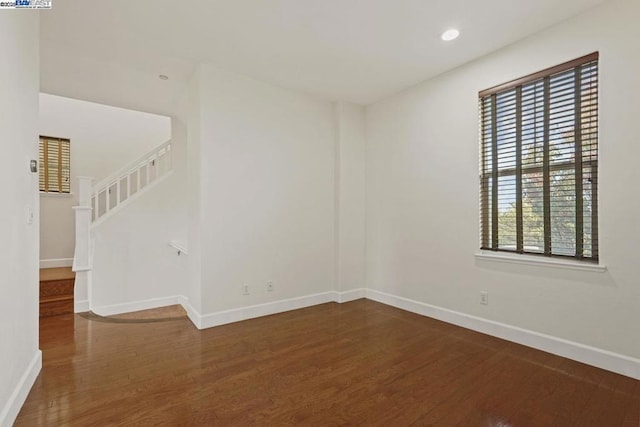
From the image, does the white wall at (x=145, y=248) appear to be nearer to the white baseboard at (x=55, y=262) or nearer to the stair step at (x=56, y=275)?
the stair step at (x=56, y=275)

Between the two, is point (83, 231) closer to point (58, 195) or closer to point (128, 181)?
point (128, 181)

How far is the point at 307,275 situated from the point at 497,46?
3268 mm

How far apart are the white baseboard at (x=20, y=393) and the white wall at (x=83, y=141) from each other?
3.70 metres

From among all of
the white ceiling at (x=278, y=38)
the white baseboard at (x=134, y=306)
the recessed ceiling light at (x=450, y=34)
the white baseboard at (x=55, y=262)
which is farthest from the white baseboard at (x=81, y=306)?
the recessed ceiling light at (x=450, y=34)

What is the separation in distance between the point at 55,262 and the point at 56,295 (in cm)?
183

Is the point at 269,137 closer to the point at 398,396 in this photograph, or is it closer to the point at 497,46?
the point at 497,46

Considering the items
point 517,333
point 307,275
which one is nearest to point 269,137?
point 307,275

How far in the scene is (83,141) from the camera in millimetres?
5402

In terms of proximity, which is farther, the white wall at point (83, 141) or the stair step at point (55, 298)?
the white wall at point (83, 141)

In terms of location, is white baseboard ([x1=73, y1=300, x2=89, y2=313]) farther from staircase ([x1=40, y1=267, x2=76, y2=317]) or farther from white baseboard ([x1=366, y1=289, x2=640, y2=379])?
white baseboard ([x1=366, y1=289, x2=640, y2=379])

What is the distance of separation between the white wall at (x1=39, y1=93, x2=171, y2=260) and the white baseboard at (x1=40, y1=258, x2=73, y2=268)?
6 centimetres

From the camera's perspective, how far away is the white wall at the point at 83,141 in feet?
16.9

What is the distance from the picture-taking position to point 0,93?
1.63 metres

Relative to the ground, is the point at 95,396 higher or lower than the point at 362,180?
lower
